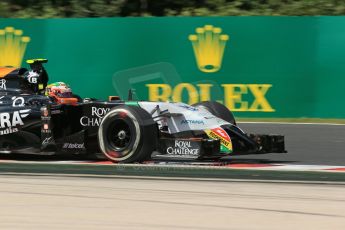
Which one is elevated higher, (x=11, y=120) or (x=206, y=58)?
(x=206, y=58)

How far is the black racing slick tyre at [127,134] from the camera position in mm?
7660

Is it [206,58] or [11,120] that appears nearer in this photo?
[11,120]

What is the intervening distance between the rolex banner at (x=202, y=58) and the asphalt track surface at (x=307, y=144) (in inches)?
36.4

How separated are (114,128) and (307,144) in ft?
10.2

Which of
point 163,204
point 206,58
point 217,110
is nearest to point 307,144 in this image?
point 217,110

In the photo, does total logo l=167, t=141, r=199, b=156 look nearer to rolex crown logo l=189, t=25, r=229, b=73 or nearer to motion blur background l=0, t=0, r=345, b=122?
motion blur background l=0, t=0, r=345, b=122

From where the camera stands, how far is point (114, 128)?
26.1 ft

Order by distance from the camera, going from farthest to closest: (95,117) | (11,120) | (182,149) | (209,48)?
(209,48)
(11,120)
(95,117)
(182,149)

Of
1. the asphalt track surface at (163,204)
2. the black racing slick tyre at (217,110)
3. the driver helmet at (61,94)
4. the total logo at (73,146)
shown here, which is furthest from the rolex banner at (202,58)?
the asphalt track surface at (163,204)

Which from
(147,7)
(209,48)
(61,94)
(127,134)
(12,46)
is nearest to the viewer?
(127,134)

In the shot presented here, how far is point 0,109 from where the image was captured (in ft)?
27.8

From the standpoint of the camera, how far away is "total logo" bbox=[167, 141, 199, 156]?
7707 mm

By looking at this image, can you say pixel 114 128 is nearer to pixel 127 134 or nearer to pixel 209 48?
pixel 127 134

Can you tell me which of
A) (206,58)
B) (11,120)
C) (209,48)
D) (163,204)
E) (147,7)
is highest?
(147,7)
